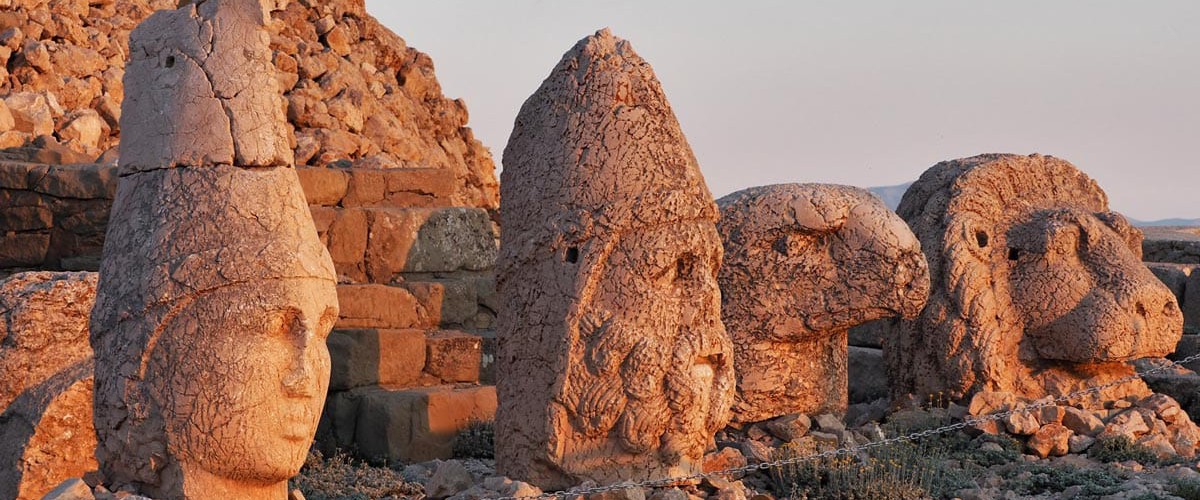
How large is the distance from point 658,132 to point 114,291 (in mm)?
2387

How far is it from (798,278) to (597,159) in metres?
2.00

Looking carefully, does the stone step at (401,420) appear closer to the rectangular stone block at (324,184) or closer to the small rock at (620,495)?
the rectangular stone block at (324,184)

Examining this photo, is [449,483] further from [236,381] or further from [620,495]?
[236,381]

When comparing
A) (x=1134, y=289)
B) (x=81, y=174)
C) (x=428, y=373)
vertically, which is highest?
(x=81, y=174)

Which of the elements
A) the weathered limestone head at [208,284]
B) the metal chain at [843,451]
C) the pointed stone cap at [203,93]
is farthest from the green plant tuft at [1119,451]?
the pointed stone cap at [203,93]

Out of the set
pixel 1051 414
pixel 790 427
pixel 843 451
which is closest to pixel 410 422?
pixel 790 427

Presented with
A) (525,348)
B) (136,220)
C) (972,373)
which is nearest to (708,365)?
(525,348)

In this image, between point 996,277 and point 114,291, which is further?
point 996,277

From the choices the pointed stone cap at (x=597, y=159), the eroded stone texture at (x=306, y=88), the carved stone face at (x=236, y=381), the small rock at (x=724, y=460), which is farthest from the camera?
the eroded stone texture at (x=306, y=88)

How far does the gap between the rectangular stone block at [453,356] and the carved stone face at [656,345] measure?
3.20m

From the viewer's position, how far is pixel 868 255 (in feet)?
23.5

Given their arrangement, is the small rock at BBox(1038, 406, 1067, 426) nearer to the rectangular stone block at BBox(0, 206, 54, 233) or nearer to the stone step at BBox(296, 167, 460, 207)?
the stone step at BBox(296, 167, 460, 207)

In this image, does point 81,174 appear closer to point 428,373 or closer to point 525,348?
point 428,373

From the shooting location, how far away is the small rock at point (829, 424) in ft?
23.4
